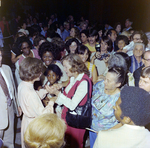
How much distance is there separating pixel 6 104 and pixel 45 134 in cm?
145

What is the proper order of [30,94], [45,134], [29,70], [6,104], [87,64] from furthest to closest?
[87,64]
[6,104]
[29,70]
[30,94]
[45,134]

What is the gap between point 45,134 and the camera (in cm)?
128

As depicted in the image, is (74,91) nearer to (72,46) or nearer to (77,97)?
(77,97)

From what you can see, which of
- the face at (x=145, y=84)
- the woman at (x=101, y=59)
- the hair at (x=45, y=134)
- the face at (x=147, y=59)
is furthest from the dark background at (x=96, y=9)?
the hair at (x=45, y=134)

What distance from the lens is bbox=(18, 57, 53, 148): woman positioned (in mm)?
2143

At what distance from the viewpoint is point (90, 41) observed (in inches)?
187

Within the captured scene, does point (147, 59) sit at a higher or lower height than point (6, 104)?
higher

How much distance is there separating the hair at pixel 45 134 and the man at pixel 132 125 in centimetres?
38

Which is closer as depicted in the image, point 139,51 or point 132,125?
point 132,125

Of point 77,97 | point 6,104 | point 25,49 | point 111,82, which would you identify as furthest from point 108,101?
point 25,49

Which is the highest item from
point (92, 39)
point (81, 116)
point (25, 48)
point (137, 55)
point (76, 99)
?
point (92, 39)

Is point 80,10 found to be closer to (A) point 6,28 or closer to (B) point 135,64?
(A) point 6,28

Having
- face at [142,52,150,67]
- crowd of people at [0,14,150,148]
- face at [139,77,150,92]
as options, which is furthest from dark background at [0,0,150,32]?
face at [139,77,150,92]

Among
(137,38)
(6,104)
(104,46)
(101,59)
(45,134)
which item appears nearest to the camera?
(45,134)
